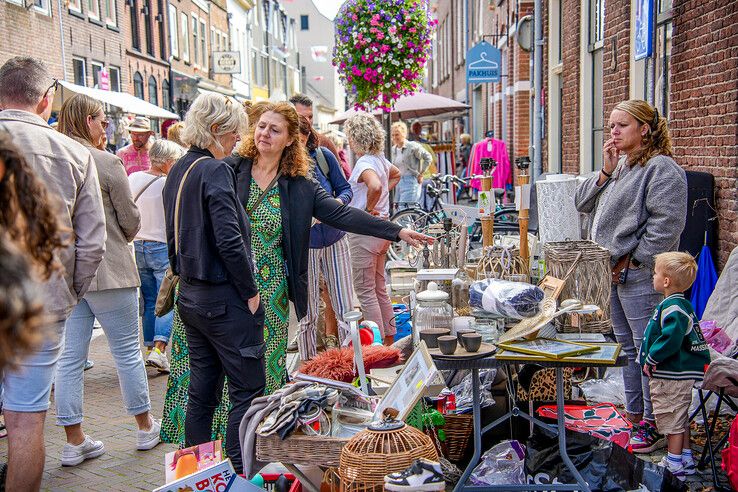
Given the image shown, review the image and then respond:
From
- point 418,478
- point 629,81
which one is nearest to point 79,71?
point 629,81

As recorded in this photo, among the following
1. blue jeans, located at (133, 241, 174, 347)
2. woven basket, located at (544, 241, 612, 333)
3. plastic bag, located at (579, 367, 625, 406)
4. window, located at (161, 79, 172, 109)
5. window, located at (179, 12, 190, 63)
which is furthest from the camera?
window, located at (179, 12, 190, 63)

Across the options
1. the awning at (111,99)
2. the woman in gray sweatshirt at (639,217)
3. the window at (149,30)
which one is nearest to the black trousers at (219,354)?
the woman in gray sweatshirt at (639,217)

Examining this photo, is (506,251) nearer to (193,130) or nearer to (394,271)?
(193,130)

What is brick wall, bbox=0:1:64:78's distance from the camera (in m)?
16.6

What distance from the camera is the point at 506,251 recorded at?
14.6 feet

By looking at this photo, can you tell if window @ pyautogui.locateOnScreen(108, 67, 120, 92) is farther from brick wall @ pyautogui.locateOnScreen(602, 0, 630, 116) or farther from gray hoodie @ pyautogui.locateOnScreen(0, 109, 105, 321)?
gray hoodie @ pyautogui.locateOnScreen(0, 109, 105, 321)

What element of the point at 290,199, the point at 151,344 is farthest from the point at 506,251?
the point at 151,344

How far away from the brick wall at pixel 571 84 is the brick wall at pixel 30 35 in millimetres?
11179

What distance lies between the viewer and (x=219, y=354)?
12.6 feet

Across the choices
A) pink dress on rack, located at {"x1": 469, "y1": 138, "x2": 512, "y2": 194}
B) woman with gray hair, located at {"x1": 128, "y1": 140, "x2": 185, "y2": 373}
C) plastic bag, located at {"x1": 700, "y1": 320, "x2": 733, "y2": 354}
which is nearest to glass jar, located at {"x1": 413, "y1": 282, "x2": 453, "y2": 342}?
plastic bag, located at {"x1": 700, "y1": 320, "x2": 733, "y2": 354}

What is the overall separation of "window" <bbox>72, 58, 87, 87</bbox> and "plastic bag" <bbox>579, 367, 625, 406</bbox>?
1835 cm

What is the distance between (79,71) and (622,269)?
19438 millimetres

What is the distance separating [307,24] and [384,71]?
68.4 meters

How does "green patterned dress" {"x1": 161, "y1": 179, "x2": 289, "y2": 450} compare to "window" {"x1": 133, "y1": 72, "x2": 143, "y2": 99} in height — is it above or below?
below
